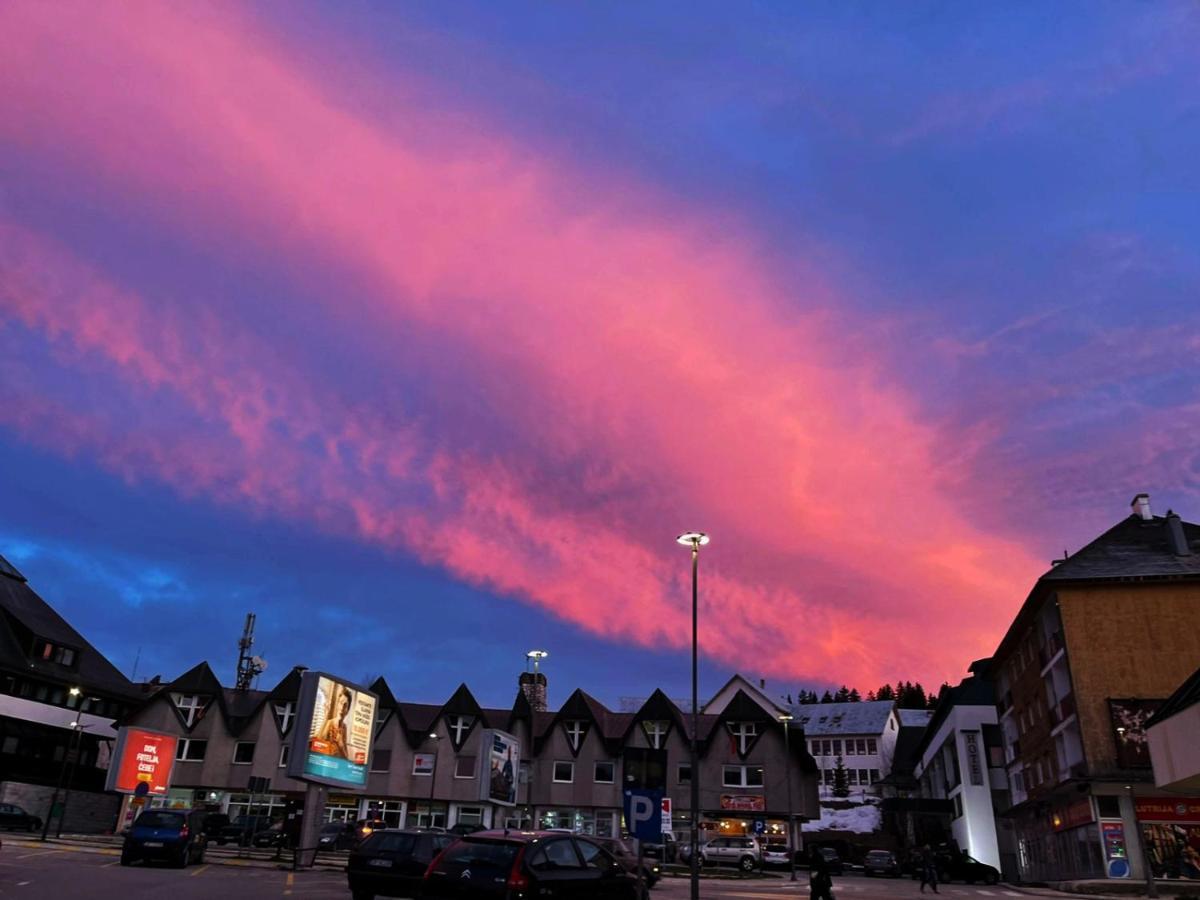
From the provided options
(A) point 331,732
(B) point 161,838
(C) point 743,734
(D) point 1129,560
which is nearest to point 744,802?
(C) point 743,734

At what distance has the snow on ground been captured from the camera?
89.2m

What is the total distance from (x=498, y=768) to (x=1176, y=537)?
119 feet

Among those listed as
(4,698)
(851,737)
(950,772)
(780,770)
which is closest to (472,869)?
(780,770)

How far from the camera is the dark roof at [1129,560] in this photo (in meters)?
40.6

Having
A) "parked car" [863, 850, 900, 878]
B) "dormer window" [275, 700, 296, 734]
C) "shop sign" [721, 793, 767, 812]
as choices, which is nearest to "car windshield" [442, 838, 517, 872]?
"parked car" [863, 850, 900, 878]

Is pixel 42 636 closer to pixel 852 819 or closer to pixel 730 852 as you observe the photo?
pixel 730 852

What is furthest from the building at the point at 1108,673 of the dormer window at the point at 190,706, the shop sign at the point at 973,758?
the dormer window at the point at 190,706

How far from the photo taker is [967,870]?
1982 inches

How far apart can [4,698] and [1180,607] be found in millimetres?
68542

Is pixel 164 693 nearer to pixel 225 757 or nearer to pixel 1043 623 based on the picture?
pixel 225 757

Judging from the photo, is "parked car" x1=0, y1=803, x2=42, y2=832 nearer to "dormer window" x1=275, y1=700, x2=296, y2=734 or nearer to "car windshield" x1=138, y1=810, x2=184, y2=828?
"dormer window" x1=275, y1=700, x2=296, y2=734

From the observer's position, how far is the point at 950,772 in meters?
70.8

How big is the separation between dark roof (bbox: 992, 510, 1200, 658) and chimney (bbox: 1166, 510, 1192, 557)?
3.7 inches

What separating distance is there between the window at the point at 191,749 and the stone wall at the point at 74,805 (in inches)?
253
